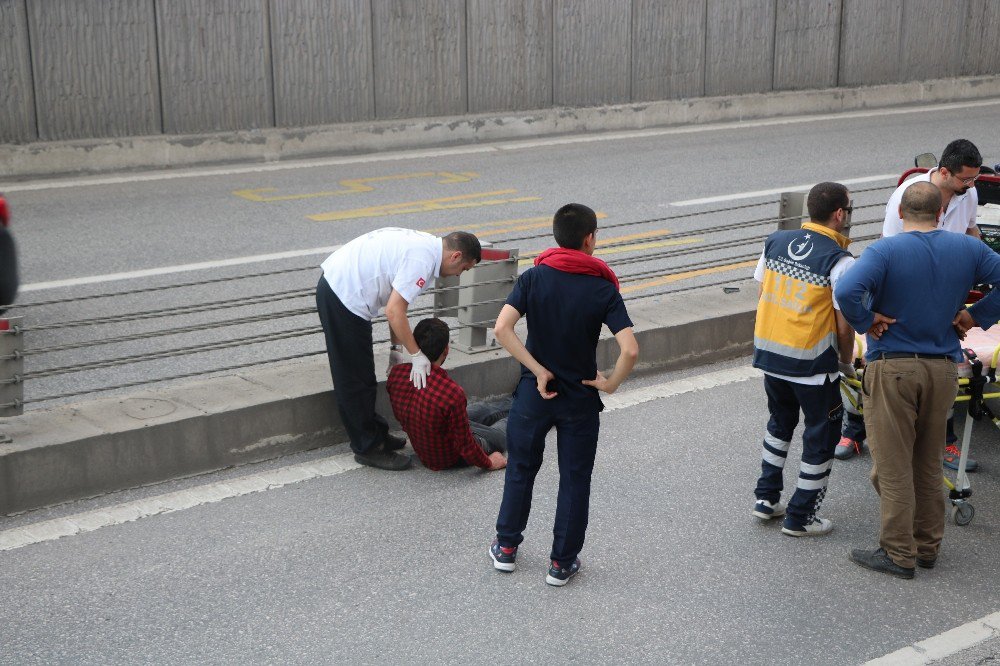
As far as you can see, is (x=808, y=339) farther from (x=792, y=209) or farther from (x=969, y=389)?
(x=792, y=209)

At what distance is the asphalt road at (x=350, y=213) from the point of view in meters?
9.35

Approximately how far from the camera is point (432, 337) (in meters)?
7.00

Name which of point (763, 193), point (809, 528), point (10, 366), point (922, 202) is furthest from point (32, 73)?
point (922, 202)

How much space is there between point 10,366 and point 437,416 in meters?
2.30

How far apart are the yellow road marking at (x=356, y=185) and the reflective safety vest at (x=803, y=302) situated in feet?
31.7

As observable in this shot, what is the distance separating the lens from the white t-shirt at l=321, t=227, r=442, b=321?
666 centimetres

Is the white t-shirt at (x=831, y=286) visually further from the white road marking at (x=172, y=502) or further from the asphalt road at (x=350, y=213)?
the white road marking at (x=172, y=502)

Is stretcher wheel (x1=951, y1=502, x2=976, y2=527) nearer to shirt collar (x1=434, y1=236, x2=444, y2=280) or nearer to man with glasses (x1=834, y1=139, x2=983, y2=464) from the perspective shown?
man with glasses (x1=834, y1=139, x2=983, y2=464)

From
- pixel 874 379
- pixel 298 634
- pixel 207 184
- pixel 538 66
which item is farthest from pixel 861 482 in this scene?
pixel 538 66

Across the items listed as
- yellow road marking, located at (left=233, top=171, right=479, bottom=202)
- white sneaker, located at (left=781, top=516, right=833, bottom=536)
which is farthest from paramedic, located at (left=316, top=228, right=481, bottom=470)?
yellow road marking, located at (left=233, top=171, right=479, bottom=202)

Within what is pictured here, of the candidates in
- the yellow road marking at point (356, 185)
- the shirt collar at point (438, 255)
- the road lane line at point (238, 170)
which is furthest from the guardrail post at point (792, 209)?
the road lane line at point (238, 170)

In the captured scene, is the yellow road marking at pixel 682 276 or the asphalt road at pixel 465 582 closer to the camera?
the asphalt road at pixel 465 582

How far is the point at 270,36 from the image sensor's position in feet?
57.3

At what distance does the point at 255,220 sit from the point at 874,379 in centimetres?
920
